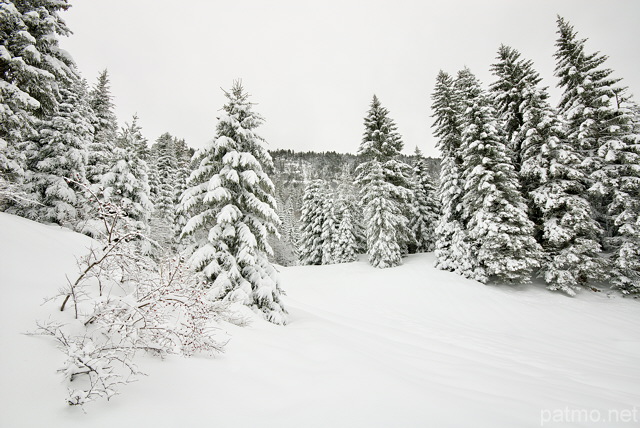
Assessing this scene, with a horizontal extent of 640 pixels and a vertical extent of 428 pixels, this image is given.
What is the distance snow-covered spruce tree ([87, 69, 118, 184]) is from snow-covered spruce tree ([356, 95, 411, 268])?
19.4 metres

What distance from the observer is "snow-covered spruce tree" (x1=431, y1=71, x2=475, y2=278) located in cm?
1690

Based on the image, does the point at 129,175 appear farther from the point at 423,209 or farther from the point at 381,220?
the point at 423,209

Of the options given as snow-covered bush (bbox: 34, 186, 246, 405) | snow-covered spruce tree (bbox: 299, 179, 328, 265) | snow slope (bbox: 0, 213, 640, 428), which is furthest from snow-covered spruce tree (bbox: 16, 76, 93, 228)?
snow-covered spruce tree (bbox: 299, 179, 328, 265)

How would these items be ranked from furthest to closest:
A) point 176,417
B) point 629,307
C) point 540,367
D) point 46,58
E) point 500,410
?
point 629,307, point 46,58, point 540,367, point 500,410, point 176,417

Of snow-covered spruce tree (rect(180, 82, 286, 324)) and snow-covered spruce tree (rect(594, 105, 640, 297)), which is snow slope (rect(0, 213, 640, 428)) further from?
snow-covered spruce tree (rect(594, 105, 640, 297))

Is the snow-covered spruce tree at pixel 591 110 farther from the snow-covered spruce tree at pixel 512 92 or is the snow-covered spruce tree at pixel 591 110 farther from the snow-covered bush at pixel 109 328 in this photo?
the snow-covered bush at pixel 109 328

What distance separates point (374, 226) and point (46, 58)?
19907 millimetres

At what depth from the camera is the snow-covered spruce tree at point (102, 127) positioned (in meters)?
18.6

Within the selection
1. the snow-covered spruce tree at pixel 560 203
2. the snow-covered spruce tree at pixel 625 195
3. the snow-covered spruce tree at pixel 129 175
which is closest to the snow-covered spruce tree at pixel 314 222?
the snow-covered spruce tree at pixel 129 175

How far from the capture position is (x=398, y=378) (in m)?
3.79

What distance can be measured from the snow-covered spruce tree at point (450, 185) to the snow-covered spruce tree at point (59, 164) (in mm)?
22023

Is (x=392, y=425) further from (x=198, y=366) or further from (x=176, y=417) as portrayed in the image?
(x=198, y=366)

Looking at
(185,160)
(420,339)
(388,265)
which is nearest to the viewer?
(420,339)

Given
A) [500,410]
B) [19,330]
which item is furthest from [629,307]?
[19,330]
